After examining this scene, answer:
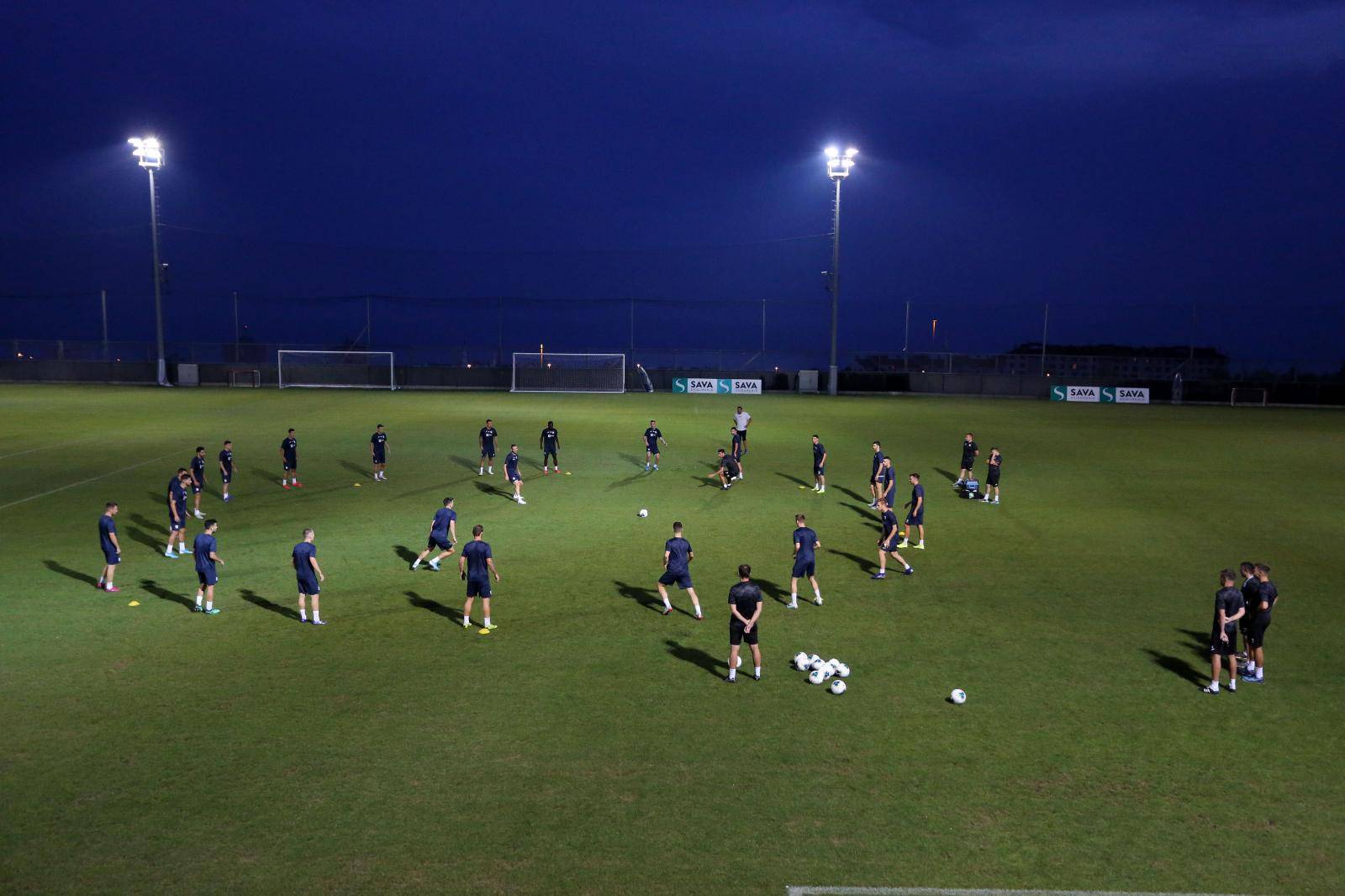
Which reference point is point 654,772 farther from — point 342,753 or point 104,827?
point 104,827

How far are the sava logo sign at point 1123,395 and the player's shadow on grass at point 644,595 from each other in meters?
54.9

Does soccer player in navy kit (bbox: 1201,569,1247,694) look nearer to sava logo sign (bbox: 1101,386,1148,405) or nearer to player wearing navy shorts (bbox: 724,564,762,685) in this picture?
player wearing navy shorts (bbox: 724,564,762,685)

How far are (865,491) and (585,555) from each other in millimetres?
11524

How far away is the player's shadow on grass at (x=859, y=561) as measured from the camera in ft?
59.3

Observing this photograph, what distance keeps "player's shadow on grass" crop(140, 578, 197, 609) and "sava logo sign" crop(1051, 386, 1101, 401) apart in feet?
198

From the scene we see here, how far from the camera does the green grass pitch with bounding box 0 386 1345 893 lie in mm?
7832

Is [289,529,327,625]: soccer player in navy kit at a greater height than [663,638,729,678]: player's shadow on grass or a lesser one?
greater

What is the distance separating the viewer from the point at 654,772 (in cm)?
927

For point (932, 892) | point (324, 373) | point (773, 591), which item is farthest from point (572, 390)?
point (932, 892)

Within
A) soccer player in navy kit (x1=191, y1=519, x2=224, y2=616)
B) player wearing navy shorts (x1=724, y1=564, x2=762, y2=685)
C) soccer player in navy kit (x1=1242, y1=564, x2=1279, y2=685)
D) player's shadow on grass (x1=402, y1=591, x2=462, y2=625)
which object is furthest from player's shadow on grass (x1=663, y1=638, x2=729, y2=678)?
soccer player in navy kit (x1=191, y1=519, x2=224, y2=616)

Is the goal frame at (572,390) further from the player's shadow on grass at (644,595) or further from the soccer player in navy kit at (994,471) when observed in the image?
the player's shadow on grass at (644,595)

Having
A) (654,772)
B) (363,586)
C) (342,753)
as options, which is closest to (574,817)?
(654,772)

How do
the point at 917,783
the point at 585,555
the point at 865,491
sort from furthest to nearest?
the point at 865,491 < the point at 585,555 < the point at 917,783

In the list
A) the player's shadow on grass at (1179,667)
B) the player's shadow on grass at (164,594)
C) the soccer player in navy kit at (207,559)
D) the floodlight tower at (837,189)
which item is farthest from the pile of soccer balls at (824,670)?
the floodlight tower at (837,189)
